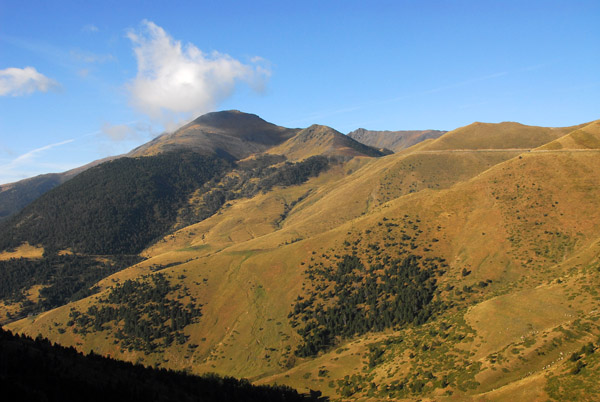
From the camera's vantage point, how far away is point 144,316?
4562 inches

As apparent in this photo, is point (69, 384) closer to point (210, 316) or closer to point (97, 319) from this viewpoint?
point (210, 316)

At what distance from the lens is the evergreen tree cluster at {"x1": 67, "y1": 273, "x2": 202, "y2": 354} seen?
4183 inches

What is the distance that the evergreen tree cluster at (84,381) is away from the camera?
120 ft

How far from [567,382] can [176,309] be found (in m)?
98.2

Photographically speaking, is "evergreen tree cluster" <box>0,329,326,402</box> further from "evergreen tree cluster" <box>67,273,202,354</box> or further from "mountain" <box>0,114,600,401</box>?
"evergreen tree cluster" <box>67,273,202,354</box>

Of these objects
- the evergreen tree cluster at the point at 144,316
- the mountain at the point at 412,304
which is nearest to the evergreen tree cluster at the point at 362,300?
the mountain at the point at 412,304

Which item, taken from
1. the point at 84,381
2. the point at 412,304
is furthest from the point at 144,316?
the point at 84,381

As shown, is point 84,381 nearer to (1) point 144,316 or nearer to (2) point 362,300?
(2) point 362,300

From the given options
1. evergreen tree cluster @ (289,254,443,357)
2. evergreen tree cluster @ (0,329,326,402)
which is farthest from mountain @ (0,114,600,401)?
evergreen tree cluster @ (0,329,326,402)

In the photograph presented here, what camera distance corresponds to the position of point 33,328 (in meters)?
124

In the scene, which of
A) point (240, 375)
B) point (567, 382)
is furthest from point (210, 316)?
point (567, 382)

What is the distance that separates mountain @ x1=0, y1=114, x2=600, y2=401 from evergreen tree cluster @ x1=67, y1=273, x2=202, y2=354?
1.47 ft

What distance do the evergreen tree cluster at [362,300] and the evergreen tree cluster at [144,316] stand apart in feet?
108

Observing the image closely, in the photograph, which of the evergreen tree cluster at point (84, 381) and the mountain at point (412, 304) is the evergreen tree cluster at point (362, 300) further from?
the evergreen tree cluster at point (84, 381)
